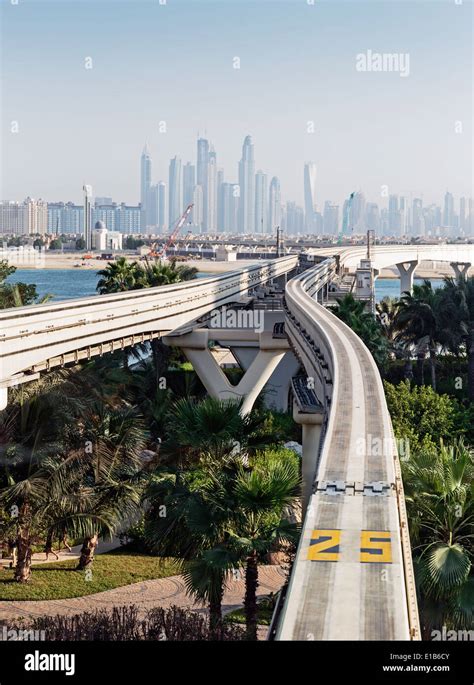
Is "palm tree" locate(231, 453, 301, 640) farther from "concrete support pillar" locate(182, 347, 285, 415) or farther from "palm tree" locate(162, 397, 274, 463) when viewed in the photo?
"concrete support pillar" locate(182, 347, 285, 415)

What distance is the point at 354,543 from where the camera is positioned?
424 inches

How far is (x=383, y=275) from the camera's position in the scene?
198 meters

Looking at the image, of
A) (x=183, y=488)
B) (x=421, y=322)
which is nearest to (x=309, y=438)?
(x=183, y=488)

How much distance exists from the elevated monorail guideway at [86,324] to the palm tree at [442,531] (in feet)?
28.7

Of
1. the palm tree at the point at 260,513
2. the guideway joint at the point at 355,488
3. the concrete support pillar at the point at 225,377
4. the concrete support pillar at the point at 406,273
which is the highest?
the concrete support pillar at the point at 406,273

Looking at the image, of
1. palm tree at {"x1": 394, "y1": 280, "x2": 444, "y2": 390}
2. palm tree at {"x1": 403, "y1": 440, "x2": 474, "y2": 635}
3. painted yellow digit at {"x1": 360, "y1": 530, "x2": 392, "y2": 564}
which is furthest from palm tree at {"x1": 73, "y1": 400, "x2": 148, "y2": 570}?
palm tree at {"x1": 394, "y1": 280, "x2": 444, "y2": 390}

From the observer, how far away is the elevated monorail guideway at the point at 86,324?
1994 centimetres

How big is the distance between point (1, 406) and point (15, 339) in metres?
1.71

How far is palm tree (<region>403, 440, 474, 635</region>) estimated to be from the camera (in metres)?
12.0

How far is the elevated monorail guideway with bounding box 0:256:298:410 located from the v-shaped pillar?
0.91 meters

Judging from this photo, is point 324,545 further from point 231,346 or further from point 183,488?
point 231,346

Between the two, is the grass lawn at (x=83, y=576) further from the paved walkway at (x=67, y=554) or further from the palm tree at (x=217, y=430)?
the palm tree at (x=217, y=430)

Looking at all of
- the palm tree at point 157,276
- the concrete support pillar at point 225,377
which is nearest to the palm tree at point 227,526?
the concrete support pillar at point 225,377
